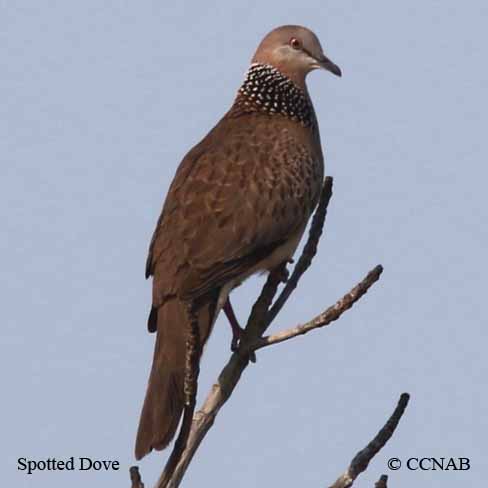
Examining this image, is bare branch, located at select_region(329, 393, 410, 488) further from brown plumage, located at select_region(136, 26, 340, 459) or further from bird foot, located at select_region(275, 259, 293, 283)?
bird foot, located at select_region(275, 259, 293, 283)

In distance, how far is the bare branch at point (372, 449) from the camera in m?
5.53

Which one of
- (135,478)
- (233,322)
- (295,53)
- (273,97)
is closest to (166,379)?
(233,322)

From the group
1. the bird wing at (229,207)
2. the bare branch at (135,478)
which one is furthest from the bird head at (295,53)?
the bare branch at (135,478)

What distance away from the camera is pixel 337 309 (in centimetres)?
557

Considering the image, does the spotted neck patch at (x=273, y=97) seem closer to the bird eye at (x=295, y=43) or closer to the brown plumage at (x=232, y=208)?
the brown plumage at (x=232, y=208)

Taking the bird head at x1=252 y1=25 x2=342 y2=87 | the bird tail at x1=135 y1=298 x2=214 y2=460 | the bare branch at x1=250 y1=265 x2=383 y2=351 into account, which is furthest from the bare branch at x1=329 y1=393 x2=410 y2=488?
the bird head at x1=252 y1=25 x2=342 y2=87

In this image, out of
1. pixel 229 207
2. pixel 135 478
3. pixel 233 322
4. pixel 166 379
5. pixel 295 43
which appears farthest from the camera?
pixel 295 43

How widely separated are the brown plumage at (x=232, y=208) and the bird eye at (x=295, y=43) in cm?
1

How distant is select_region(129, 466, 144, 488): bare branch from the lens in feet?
15.5

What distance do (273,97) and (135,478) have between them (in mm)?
3770

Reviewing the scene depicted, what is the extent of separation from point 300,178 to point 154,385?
169 cm

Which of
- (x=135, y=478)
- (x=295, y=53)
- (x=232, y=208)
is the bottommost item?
(x=135, y=478)

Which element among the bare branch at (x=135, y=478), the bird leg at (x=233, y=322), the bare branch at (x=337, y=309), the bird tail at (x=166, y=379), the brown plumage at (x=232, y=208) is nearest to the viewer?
the bare branch at (x=135, y=478)

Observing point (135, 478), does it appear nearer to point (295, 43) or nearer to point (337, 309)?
point (337, 309)
